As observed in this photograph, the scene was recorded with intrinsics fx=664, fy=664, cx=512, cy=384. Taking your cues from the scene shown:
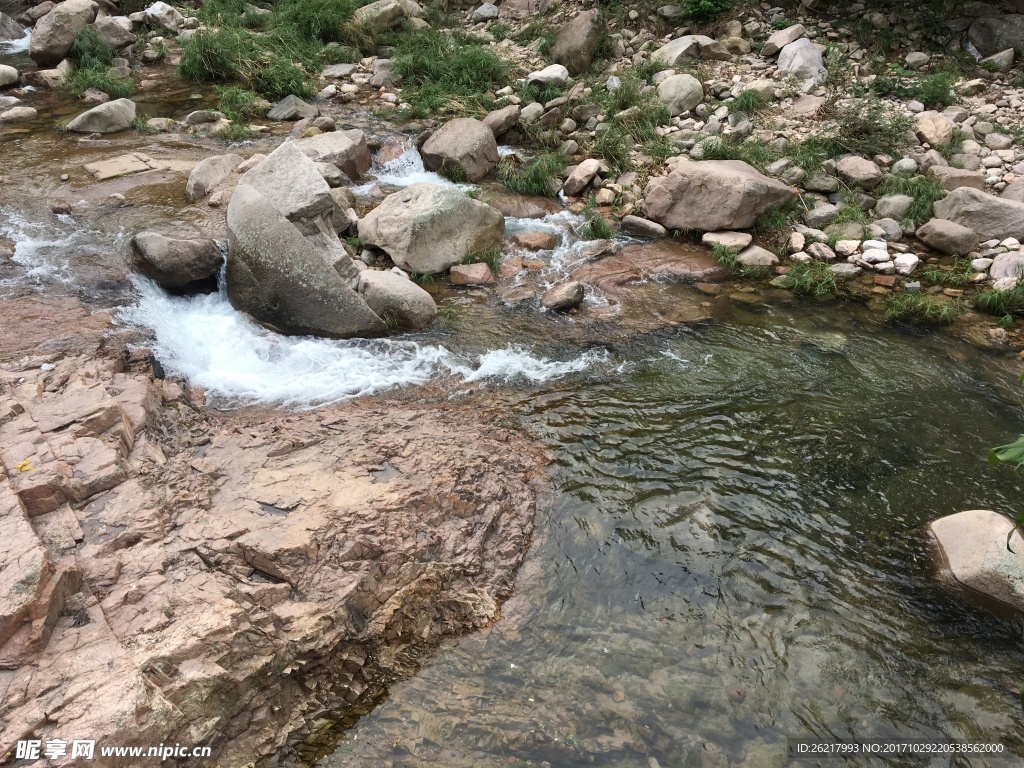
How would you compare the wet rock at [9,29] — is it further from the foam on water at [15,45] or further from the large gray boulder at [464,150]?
the large gray boulder at [464,150]

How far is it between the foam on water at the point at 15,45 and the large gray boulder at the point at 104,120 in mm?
5062

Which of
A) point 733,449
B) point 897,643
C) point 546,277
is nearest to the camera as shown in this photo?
point 897,643

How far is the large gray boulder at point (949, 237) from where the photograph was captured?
7.74m

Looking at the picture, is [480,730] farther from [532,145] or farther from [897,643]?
[532,145]

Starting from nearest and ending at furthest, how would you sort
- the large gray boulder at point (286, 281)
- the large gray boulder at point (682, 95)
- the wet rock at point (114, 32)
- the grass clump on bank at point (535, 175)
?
the large gray boulder at point (286, 281) < the grass clump on bank at point (535, 175) < the large gray boulder at point (682, 95) < the wet rock at point (114, 32)

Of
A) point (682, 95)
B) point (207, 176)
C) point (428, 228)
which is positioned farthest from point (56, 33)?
point (682, 95)

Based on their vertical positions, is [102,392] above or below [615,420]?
above

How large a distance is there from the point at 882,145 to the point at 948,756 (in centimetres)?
810

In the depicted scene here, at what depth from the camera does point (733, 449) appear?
518 cm

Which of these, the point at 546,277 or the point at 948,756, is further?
the point at 546,277

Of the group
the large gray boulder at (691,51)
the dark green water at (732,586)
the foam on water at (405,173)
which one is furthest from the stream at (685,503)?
the large gray boulder at (691,51)

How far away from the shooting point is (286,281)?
613cm

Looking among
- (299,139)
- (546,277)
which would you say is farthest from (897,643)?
(299,139)

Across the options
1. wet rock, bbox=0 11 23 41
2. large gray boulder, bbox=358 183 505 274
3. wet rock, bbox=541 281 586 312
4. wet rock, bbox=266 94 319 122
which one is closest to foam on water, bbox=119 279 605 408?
wet rock, bbox=541 281 586 312
